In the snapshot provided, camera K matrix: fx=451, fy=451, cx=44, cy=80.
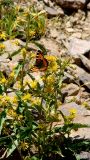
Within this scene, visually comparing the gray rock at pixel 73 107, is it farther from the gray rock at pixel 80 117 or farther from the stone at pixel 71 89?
the stone at pixel 71 89

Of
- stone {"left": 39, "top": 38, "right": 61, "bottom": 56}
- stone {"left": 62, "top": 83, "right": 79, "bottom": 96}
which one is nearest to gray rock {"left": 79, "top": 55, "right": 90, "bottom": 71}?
stone {"left": 39, "top": 38, "right": 61, "bottom": 56}

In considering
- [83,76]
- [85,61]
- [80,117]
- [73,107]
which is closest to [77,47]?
[85,61]

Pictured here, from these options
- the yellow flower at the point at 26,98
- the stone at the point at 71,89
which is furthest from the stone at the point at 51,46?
the yellow flower at the point at 26,98

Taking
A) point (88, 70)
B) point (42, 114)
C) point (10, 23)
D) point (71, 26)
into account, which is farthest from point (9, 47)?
point (42, 114)

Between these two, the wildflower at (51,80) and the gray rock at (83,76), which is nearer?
the wildflower at (51,80)

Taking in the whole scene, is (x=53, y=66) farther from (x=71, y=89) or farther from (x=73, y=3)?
(x=73, y=3)

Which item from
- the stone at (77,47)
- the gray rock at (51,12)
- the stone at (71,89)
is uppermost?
the gray rock at (51,12)

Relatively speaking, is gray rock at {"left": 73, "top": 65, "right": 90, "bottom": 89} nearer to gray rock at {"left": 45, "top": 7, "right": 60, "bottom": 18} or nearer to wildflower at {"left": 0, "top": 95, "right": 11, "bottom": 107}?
gray rock at {"left": 45, "top": 7, "right": 60, "bottom": 18}
